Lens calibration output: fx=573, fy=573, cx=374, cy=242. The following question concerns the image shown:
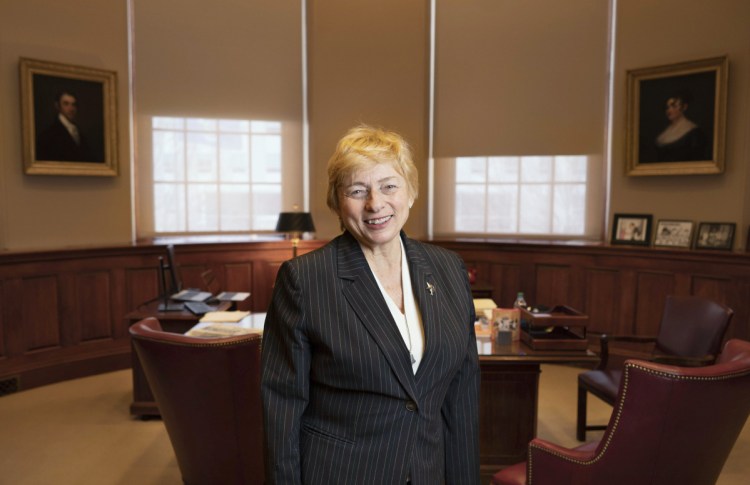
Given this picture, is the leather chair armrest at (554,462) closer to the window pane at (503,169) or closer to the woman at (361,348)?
the woman at (361,348)

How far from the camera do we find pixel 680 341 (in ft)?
12.1

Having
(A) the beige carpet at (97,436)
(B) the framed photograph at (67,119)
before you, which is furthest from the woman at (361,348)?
(B) the framed photograph at (67,119)

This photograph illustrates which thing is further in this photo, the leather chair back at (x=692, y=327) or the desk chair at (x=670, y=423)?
the leather chair back at (x=692, y=327)

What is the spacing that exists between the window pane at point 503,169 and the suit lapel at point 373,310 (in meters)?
5.04

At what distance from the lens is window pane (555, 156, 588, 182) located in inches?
235

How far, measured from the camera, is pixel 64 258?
5133mm

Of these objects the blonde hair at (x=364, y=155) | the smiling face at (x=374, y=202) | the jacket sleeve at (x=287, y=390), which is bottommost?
the jacket sleeve at (x=287, y=390)

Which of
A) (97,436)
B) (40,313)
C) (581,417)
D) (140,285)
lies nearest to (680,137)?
(581,417)

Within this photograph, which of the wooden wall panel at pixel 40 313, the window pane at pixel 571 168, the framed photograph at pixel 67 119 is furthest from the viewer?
the window pane at pixel 571 168

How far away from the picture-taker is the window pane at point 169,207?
6129mm

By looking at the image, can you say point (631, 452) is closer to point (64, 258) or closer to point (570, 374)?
point (570, 374)

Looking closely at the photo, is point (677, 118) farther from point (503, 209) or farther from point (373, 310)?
point (373, 310)

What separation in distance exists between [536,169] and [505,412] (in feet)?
11.6

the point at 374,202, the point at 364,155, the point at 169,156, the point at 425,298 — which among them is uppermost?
the point at 169,156
